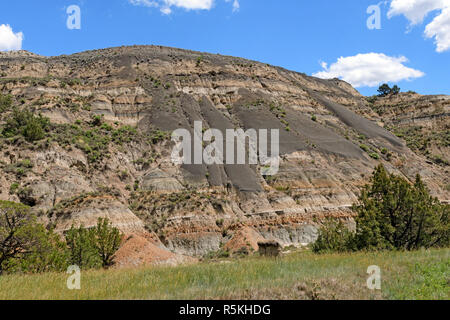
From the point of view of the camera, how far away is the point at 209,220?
122ft

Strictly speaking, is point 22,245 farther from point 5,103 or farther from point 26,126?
point 5,103

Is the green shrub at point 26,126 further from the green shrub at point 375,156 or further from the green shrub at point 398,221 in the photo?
the green shrub at point 375,156

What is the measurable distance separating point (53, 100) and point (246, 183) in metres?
32.5

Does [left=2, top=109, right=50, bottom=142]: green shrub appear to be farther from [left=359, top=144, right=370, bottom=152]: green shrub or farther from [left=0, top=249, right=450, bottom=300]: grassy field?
[left=359, top=144, right=370, bottom=152]: green shrub

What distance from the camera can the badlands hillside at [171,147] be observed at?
3409cm

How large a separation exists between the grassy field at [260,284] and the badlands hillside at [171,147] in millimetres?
14773

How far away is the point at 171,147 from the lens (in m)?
48.0

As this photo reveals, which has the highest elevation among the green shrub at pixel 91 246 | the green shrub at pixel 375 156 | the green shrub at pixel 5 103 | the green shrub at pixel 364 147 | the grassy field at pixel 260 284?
the green shrub at pixel 5 103

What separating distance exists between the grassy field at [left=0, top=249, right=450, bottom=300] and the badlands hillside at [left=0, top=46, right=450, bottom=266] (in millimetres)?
14773

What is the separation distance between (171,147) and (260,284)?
40945 mm

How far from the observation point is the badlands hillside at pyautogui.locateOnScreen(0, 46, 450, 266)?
34094mm

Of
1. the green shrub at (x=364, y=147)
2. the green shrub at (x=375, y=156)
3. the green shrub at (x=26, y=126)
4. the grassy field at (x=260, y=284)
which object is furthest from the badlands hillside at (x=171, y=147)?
the grassy field at (x=260, y=284)

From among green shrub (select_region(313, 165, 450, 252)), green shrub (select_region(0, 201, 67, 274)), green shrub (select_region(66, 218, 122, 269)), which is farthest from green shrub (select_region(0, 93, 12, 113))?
green shrub (select_region(313, 165, 450, 252))

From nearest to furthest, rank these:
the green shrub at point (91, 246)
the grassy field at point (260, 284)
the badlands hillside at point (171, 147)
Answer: the grassy field at point (260, 284)
the green shrub at point (91, 246)
the badlands hillside at point (171, 147)
